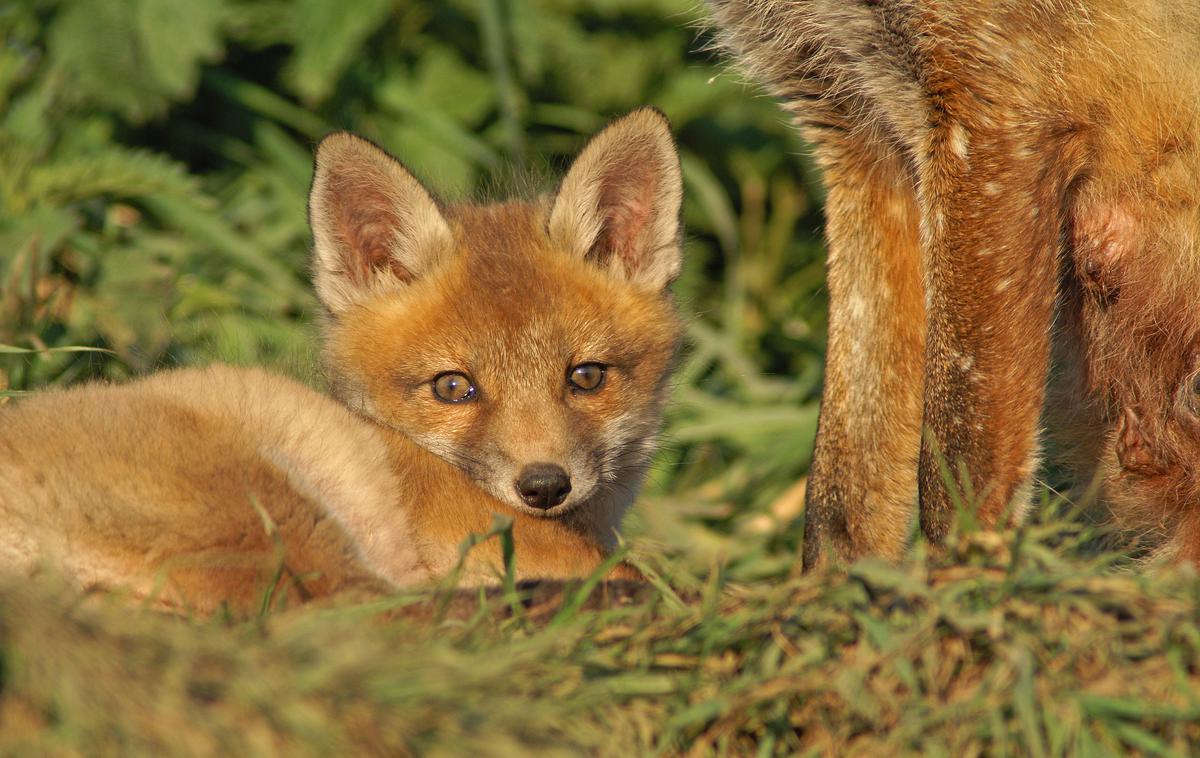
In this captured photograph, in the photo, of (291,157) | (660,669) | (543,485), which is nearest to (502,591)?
(660,669)

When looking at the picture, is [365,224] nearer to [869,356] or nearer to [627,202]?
[627,202]

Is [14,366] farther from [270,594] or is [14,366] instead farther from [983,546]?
[983,546]

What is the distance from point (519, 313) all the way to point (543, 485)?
1.55 ft

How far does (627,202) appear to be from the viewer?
3.54m

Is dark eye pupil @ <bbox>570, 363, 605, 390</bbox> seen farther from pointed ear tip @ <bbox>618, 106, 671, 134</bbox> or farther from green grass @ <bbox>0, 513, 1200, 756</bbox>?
green grass @ <bbox>0, 513, 1200, 756</bbox>

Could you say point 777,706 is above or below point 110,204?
below

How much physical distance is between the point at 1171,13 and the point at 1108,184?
45cm

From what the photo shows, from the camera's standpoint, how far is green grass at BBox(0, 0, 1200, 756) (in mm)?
1702

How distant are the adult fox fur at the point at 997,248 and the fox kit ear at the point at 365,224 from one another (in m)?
1.06

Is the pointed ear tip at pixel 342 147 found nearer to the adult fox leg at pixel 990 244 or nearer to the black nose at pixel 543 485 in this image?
the black nose at pixel 543 485

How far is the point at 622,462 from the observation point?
329cm

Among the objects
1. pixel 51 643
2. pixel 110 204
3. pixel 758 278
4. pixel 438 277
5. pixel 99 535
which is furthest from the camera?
pixel 758 278

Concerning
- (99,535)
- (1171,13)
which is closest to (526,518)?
(99,535)

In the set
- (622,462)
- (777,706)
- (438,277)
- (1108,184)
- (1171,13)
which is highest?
(1171,13)
